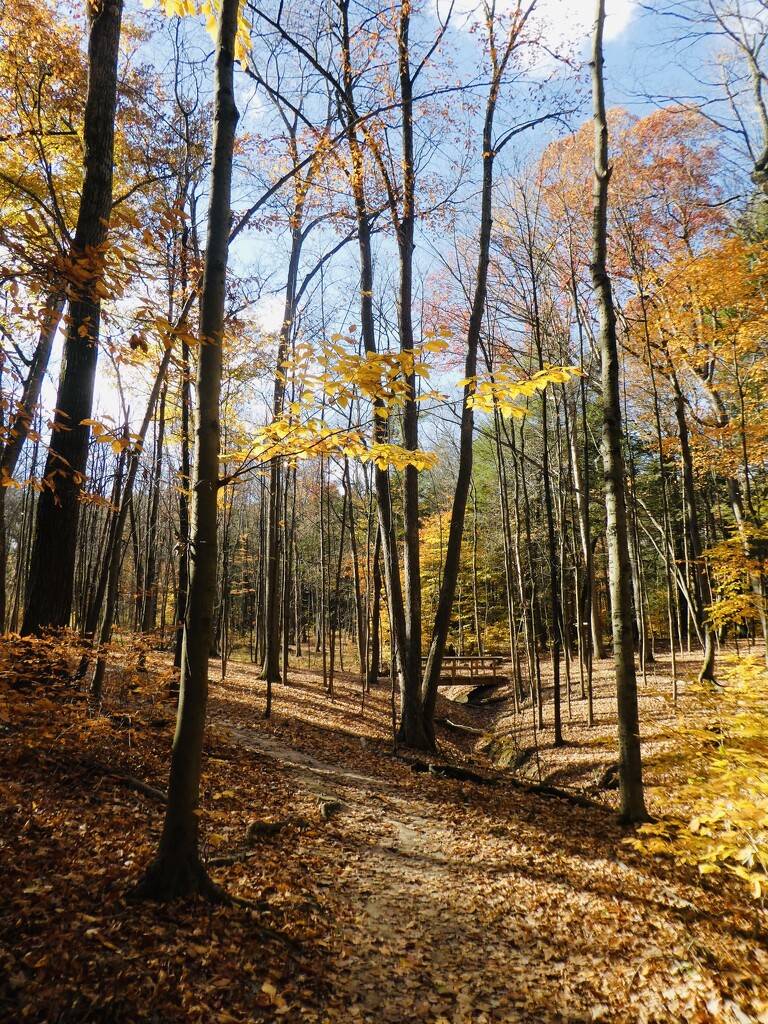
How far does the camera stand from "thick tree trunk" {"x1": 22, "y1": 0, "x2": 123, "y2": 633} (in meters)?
5.61

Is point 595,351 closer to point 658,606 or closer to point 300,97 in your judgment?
point 300,97

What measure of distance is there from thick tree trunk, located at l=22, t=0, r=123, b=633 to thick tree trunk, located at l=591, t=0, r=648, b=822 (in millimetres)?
5734

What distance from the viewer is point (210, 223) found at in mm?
3467

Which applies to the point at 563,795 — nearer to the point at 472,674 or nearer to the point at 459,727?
the point at 459,727

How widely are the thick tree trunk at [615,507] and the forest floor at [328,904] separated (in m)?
0.63

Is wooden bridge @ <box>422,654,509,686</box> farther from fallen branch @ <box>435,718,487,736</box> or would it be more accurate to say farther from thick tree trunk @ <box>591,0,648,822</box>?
thick tree trunk @ <box>591,0,648,822</box>

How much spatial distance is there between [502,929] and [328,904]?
52.7 inches

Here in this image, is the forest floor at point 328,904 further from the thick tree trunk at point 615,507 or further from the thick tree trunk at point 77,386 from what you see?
the thick tree trunk at point 77,386

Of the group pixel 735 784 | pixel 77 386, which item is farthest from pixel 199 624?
pixel 77 386

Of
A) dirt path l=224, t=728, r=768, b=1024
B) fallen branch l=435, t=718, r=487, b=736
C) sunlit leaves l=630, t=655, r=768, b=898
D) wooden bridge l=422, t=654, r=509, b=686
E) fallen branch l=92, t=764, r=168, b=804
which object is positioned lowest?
fallen branch l=435, t=718, r=487, b=736

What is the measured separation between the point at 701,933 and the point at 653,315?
12429 mm

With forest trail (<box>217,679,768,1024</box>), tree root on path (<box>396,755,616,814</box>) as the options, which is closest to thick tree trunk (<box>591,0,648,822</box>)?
forest trail (<box>217,679,768,1024</box>)

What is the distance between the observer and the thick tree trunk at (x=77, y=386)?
18.4 ft

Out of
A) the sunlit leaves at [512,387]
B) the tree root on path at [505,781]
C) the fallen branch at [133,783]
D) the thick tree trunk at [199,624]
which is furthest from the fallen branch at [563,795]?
the sunlit leaves at [512,387]
